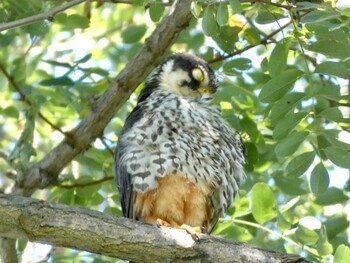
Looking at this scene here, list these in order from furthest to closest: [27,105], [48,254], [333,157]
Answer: [27,105], [48,254], [333,157]

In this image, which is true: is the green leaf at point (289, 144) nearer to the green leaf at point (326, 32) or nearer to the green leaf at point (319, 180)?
the green leaf at point (319, 180)

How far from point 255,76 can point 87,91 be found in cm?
108

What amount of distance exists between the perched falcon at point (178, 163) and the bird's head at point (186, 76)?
133 millimetres

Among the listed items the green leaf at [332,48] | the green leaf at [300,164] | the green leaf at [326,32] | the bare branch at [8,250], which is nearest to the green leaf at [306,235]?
the green leaf at [300,164]

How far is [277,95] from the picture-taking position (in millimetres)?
4219

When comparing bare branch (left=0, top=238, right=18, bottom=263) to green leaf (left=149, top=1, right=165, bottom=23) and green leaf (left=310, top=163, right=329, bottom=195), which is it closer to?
green leaf (left=149, top=1, right=165, bottom=23)

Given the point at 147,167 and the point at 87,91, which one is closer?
the point at 147,167

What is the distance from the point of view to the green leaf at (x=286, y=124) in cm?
423

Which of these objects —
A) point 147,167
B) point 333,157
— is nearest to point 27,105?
point 147,167

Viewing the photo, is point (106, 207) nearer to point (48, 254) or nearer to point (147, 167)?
point (48, 254)

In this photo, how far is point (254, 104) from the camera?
17.1 ft

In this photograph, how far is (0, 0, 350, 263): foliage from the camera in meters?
4.19

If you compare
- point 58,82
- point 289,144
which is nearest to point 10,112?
point 58,82

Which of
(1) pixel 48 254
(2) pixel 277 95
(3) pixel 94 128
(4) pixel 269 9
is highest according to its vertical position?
(4) pixel 269 9
